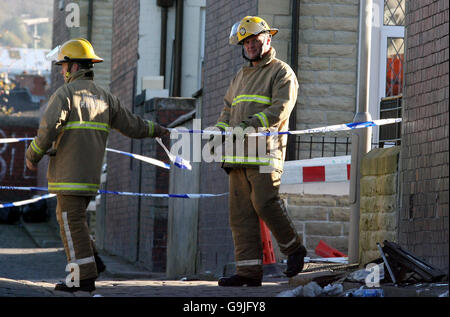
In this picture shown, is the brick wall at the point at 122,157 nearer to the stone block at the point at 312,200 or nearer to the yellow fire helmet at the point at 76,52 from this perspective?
the stone block at the point at 312,200

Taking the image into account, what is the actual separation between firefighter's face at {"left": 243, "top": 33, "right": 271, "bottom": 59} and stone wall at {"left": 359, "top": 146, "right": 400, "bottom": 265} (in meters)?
→ 1.57

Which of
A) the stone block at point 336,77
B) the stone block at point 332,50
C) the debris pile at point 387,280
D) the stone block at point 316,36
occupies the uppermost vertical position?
the stone block at point 316,36

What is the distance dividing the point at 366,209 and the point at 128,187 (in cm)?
1023

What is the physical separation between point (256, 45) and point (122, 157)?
12.3 metres

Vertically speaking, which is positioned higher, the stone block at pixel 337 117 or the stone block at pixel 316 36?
the stone block at pixel 316 36

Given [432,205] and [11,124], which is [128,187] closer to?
[432,205]

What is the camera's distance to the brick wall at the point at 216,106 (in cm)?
1345

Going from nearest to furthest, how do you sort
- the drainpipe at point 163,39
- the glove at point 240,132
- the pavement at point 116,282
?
the pavement at point 116,282
the glove at point 240,132
the drainpipe at point 163,39

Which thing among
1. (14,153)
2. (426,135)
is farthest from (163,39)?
(14,153)

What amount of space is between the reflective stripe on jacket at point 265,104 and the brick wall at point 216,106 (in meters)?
4.32

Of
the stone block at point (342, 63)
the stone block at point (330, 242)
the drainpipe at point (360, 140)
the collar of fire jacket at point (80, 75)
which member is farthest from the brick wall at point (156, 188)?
the collar of fire jacket at point (80, 75)

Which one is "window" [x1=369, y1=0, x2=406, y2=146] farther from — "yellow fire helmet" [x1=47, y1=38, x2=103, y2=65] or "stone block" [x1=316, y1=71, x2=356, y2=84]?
"yellow fire helmet" [x1=47, y1=38, x2=103, y2=65]
